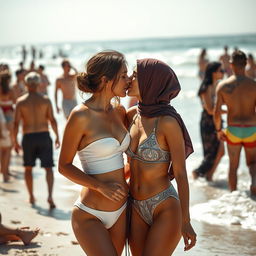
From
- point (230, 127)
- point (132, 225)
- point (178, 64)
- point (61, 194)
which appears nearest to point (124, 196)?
point (132, 225)

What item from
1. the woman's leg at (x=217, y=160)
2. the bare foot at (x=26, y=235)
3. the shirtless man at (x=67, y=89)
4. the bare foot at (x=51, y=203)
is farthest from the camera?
the shirtless man at (x=67, y=89)

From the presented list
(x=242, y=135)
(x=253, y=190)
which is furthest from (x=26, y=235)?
(x=253, y=190)

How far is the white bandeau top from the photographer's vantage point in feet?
11.4

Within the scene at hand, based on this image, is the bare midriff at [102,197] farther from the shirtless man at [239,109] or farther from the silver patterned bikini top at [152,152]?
the shirtless man at [239,109]

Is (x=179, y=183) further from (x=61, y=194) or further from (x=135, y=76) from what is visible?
(x=61, y=194)

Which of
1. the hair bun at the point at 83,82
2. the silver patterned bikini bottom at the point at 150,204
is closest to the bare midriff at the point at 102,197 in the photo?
the silver patterned bikini bottom at the point at 150,204

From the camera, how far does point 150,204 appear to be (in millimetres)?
3502

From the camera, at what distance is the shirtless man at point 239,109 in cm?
689

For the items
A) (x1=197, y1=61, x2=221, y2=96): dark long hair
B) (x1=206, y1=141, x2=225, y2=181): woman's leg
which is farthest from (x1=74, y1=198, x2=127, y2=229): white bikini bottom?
(x1=206, y1=141, x2=225, y2=181): woman's leg

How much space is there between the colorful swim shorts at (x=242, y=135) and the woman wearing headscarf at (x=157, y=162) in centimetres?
350

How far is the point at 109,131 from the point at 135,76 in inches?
15.7

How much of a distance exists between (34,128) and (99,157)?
13.9 feet

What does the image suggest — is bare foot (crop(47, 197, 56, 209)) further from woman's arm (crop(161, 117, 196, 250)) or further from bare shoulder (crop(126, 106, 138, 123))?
woman's arm (crop(161, 117, 196, 250))

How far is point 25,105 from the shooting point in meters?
7.53
